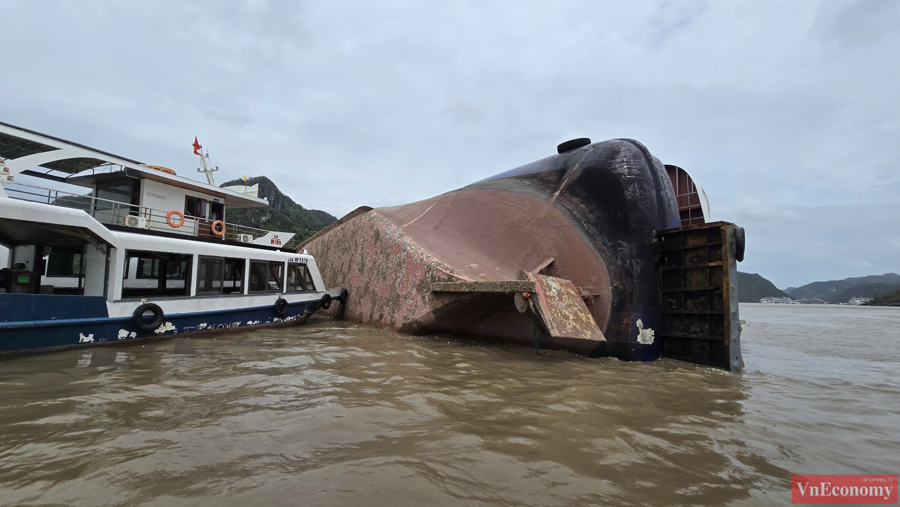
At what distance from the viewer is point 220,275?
8336 mm

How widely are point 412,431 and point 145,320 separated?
234 inches

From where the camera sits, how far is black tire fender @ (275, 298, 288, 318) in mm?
9141

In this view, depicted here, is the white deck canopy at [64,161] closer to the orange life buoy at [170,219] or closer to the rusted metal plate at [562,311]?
the orange life buoy at [170,219]

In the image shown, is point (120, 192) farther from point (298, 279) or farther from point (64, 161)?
point (298, 279)

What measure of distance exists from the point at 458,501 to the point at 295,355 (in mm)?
4236

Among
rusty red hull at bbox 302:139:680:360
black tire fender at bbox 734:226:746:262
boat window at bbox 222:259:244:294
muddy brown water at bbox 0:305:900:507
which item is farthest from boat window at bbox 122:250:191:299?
black tire fender at bbox 734:226:746:262

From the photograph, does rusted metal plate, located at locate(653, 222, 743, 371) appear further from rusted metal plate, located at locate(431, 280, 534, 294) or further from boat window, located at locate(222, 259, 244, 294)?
boat window, located at locate(222, 259, 244, 294)

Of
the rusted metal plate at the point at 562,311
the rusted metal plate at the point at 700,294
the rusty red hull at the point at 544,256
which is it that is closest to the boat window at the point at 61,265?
the rusty red hull at the point at 544,256

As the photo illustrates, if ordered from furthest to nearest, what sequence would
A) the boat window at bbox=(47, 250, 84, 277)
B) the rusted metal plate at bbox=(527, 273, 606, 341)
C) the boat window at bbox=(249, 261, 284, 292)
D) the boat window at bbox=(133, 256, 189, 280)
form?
the boat window at bbox=(249, 261, 284, 292)
the boat window at bbox=(133, 256, 189, 280)
the boat window at bbox=(47, 250, 84, 277)
the rusted metal plate at bbox=(527, 273, 606, 341)

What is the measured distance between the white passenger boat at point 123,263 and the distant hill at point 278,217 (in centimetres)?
3767

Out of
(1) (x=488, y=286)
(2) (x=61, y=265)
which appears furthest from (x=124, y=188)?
(1) (x=488, y=286)

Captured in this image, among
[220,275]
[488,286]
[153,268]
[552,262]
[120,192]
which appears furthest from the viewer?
[120,192]

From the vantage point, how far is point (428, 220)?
1007 cm

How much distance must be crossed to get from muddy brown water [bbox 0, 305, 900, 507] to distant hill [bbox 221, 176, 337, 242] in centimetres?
4454
